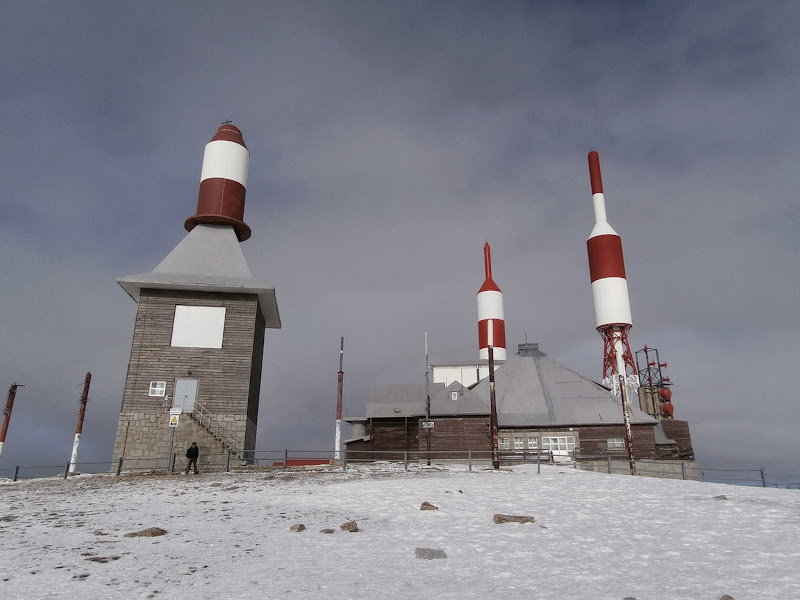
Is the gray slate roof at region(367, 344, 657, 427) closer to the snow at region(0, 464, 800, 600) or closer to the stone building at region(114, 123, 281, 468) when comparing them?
the stone building at region(114, 123, 281, 468)

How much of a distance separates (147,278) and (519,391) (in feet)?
95.2

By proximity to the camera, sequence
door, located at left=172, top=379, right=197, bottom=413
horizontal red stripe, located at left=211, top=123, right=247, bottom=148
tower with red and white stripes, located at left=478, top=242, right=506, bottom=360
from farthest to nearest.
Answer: tower with red and white stripes, located at left=478, top=242, right=506, bottom=360, horizontal red stripe, located at left=211, top=123, right=247, bottom=148, door, located at left=172, top=379, right=197, bottom=413

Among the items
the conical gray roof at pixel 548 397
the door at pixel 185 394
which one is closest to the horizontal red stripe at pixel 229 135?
the door at pixel 185 394

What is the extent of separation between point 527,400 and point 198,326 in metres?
25.6

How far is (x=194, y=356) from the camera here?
32.1m

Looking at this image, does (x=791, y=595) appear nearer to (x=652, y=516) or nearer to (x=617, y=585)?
(x=617, y=585)

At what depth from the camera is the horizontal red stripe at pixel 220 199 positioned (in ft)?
124

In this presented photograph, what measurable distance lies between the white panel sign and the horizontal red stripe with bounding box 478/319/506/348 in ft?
125

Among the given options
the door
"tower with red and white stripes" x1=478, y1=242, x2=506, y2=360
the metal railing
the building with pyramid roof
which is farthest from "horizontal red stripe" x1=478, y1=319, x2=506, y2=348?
the door

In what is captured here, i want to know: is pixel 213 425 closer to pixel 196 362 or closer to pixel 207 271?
pixel 196 362

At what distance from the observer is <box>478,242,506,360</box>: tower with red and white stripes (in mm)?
65188

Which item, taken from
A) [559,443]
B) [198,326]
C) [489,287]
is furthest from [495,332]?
[198,326]

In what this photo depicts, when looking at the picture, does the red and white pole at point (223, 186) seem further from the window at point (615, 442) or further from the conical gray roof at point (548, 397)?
the window at point (615, 442)

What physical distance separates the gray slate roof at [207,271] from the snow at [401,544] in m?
16.2
